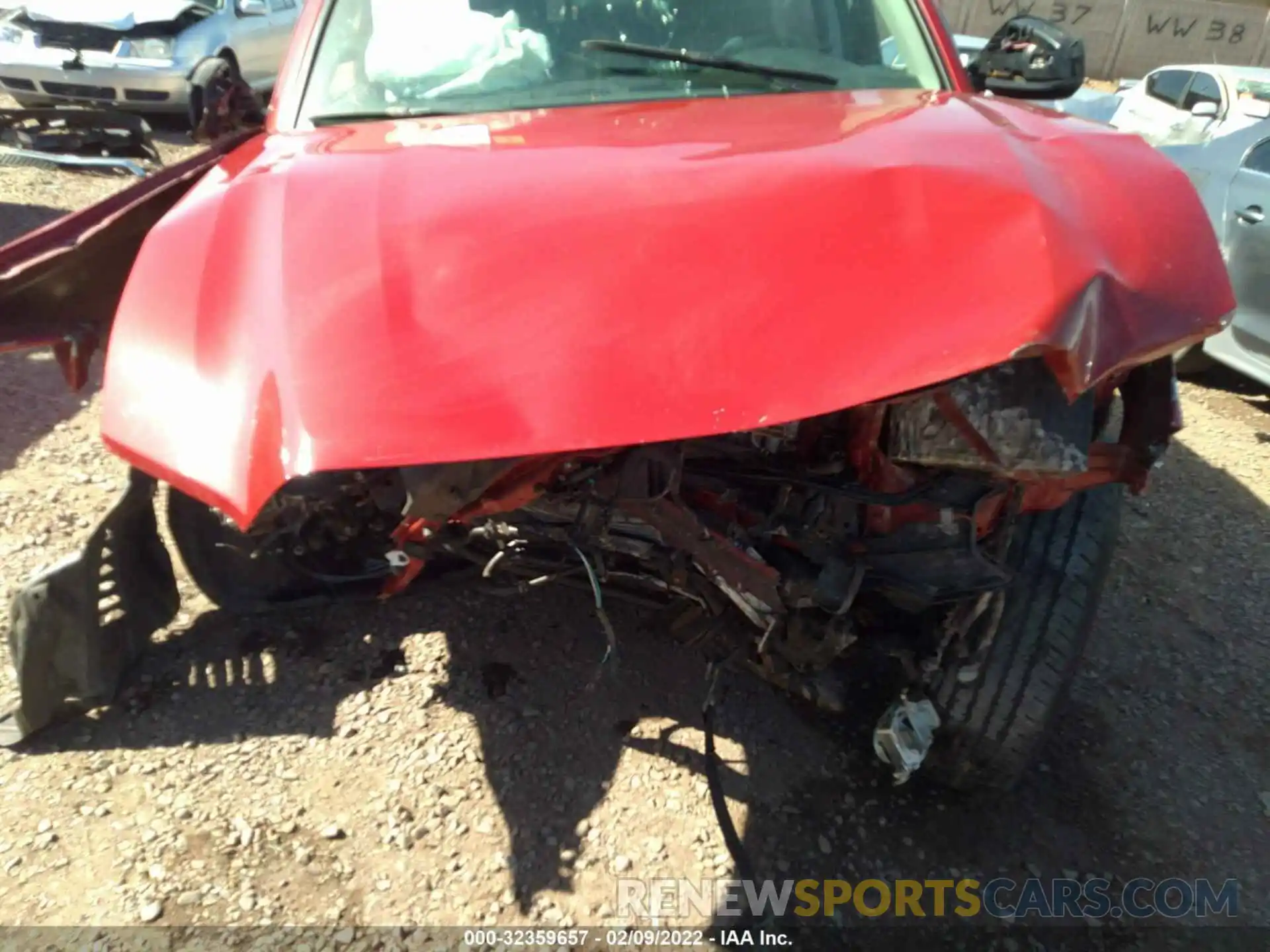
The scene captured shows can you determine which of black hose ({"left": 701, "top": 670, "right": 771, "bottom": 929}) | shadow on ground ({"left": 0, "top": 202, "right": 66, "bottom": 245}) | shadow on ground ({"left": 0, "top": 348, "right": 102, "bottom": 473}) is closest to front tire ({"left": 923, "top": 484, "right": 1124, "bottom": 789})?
black hose ({"left": 701, "top": 670, "right": 771, "bottom": 929})

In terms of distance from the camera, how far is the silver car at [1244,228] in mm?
4348

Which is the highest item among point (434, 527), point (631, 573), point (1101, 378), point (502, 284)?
point (502, 284)

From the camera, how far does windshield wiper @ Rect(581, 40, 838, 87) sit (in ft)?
7.97

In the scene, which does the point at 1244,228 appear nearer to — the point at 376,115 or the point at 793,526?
the point at 793,526

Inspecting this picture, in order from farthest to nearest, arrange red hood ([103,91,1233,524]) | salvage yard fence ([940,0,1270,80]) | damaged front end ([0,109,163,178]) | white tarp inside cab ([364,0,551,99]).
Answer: salvage yard fence ([940,0,1270,80])
damaged front end ([0,109,163,178])
white tarp inside cab ([364,0,551,99])
red hood ([103,91,1233,524])

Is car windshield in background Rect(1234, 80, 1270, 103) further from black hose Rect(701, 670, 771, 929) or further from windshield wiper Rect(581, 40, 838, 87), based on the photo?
black hose Rect(701, 670, 771, 929)

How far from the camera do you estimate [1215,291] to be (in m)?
1.68

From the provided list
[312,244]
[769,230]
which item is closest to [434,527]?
[312,244]

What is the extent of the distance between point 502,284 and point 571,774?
139 centimetres

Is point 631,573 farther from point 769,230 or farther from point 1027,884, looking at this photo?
point 1027,884

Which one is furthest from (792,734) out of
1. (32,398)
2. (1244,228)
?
(1244,228)

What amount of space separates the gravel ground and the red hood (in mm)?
1083

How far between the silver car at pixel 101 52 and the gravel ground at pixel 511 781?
5.54 m

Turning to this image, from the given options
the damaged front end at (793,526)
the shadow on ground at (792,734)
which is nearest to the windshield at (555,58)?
the damaged front end at (793,526)
